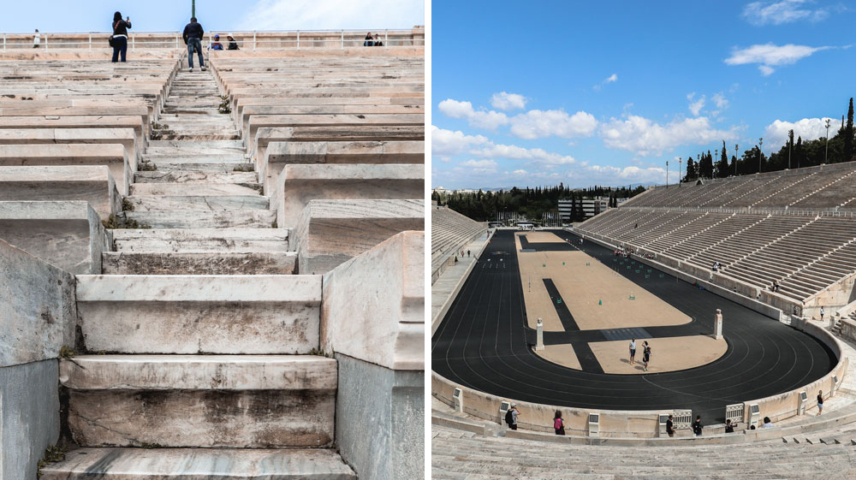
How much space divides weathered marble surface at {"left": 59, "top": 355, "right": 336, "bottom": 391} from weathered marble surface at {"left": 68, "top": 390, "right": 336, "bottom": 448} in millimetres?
42

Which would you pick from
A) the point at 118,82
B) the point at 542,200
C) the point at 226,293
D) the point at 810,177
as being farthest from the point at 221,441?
Result: the point at 542,200

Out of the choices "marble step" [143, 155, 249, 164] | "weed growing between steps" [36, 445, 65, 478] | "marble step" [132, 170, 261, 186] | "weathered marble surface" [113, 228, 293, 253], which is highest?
"marble step" [143, 155, 249, 164]

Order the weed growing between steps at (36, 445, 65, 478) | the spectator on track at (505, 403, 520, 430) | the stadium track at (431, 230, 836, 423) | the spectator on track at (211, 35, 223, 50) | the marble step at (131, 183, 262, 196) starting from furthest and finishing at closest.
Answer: the spectator on track at (211, 35, 223, 50) → the stadium track at (431, 230, 836, 423) → the spectator on track at (505, 403, 520, 430) → the marble step at (131, 183, 262, 196) → the weed growing between steps at (36, 445, 65, 478)

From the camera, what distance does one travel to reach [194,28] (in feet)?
36.0

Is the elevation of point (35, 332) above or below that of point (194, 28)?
below

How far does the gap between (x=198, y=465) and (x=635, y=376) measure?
14135 millimetres

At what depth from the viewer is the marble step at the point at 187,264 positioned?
117 inches

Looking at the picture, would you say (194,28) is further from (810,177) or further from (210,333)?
(810,177)

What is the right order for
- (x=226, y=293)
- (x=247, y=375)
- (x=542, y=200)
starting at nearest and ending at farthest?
1. (x=247, y=375)
2. (x=226, y=293)
3. (x=542, y=200)

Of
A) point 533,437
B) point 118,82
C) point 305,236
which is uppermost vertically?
point 118,82

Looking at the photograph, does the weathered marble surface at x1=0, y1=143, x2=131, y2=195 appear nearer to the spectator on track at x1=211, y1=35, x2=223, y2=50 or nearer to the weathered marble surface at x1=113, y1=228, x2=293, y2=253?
the weathered marble surface at x1=113, y1=228, x2=293, y2=253

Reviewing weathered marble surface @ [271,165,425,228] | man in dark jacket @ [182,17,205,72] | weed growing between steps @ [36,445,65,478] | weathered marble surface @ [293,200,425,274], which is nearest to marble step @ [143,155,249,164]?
weathered marble surface @ [271,165,425,228]

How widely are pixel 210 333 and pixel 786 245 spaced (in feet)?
111

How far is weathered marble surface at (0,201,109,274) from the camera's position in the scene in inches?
111
